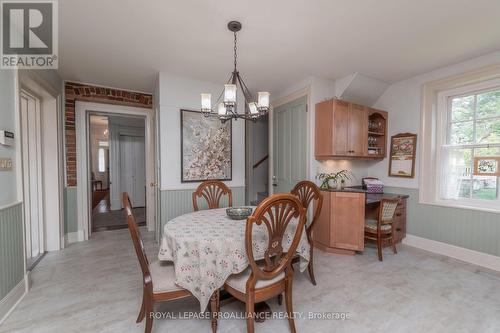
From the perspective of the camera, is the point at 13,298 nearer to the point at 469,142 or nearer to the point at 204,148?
the point at 204,148

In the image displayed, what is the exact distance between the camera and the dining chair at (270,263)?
4.55ft

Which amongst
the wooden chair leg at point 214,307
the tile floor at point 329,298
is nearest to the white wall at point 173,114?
the tile floor at point 329,298

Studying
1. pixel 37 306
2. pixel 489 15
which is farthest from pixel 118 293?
pixel 489 15

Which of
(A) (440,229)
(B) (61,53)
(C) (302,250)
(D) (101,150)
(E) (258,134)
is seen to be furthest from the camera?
(D) (101,150)

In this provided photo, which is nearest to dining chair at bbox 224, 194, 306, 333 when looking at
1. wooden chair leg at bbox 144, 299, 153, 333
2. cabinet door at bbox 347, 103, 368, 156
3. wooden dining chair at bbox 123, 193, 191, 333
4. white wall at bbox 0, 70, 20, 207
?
wooden dining chair at bbox 123, 193, 191, 333

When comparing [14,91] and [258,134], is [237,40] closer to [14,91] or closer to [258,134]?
[14,91]

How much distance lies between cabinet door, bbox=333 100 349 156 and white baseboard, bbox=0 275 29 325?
3672 millimetres

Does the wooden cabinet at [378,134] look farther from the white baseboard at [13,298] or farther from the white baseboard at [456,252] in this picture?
the white baseboard at [13,298]

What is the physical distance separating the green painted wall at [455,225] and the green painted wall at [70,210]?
517cm

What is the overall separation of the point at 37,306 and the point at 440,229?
460 centimetres

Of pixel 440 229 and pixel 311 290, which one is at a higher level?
Result: pixel 440 229

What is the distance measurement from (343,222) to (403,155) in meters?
1.52

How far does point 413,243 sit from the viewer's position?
334 centimetres

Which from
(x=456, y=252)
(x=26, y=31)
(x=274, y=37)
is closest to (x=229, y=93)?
(x=274, y=37)
